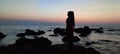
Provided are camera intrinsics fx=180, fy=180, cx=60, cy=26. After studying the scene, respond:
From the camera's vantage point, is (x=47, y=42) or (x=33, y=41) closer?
(x=33, y=41)

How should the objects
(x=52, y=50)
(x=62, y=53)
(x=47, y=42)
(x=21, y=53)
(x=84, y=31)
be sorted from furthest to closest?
(x=84, y=31), (x=47, y=42), (x=52, y=50), (x=62, y=53), (x=21, y=53)

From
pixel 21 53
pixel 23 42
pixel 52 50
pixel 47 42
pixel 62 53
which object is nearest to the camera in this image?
pixel 21 53

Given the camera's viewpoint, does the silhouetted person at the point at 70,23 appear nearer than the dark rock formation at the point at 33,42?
No

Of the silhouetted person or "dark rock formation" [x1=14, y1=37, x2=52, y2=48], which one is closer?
"dark rock formation" [x1=14, y1=37, x2=52, y2=48]

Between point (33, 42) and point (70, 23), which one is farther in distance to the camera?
point (70, 23)

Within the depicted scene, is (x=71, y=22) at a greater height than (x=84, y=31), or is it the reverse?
(x=71, y=22)

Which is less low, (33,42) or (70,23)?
(70,23)

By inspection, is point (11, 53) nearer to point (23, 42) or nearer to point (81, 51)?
point (81, 51)

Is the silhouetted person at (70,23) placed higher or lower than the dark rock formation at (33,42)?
higher

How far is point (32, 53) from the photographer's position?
20.2 meters

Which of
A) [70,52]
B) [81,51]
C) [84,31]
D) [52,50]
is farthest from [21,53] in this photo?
[84,31]

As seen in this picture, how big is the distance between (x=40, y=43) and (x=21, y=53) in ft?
60.6

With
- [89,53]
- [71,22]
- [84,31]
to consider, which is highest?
[71,22]

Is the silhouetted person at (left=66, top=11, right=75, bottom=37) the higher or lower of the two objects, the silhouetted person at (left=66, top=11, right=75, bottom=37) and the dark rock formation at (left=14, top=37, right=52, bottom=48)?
the higher
